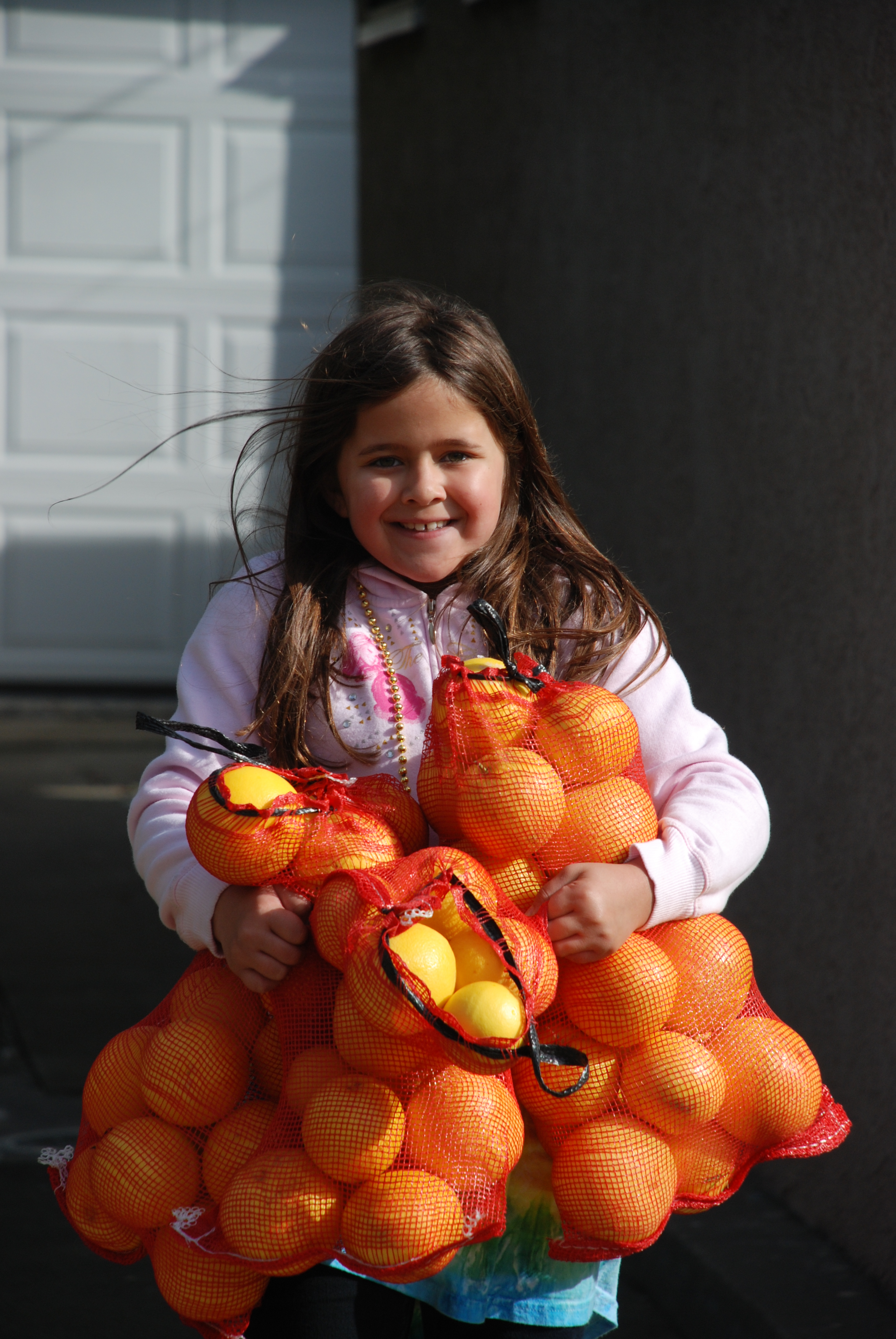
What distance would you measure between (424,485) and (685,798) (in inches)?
22.5

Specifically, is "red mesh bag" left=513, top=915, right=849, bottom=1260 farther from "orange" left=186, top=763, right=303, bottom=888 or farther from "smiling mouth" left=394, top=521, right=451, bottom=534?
"smiling mouth" left=394, top=521, right=451, bottom=534

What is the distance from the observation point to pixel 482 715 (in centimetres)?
158

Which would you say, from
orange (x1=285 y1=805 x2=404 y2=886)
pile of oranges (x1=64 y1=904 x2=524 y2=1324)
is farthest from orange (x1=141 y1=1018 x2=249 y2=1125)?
orange (x1=285 y1=805 x2=404 y2=886)

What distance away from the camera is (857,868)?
2.65m

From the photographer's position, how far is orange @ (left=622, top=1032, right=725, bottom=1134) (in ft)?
4.93

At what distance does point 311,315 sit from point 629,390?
392 centimetres

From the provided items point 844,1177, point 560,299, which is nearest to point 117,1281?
point 844,1177

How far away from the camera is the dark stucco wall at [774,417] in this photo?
102 inches

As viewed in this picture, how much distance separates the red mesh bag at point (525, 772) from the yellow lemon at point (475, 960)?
0.16 meters

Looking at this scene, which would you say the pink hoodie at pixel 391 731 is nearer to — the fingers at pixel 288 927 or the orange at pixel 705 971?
the orange at pixel 705 971

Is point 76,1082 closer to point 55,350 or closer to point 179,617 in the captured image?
point 179,617

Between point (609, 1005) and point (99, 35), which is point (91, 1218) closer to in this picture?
point (609, 1005)

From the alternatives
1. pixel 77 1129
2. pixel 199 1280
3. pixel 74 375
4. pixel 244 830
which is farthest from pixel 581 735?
pixel 74 375

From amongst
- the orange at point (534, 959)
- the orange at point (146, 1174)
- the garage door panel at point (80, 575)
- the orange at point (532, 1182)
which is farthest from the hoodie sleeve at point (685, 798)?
the garage door panel at point (80, 575)
